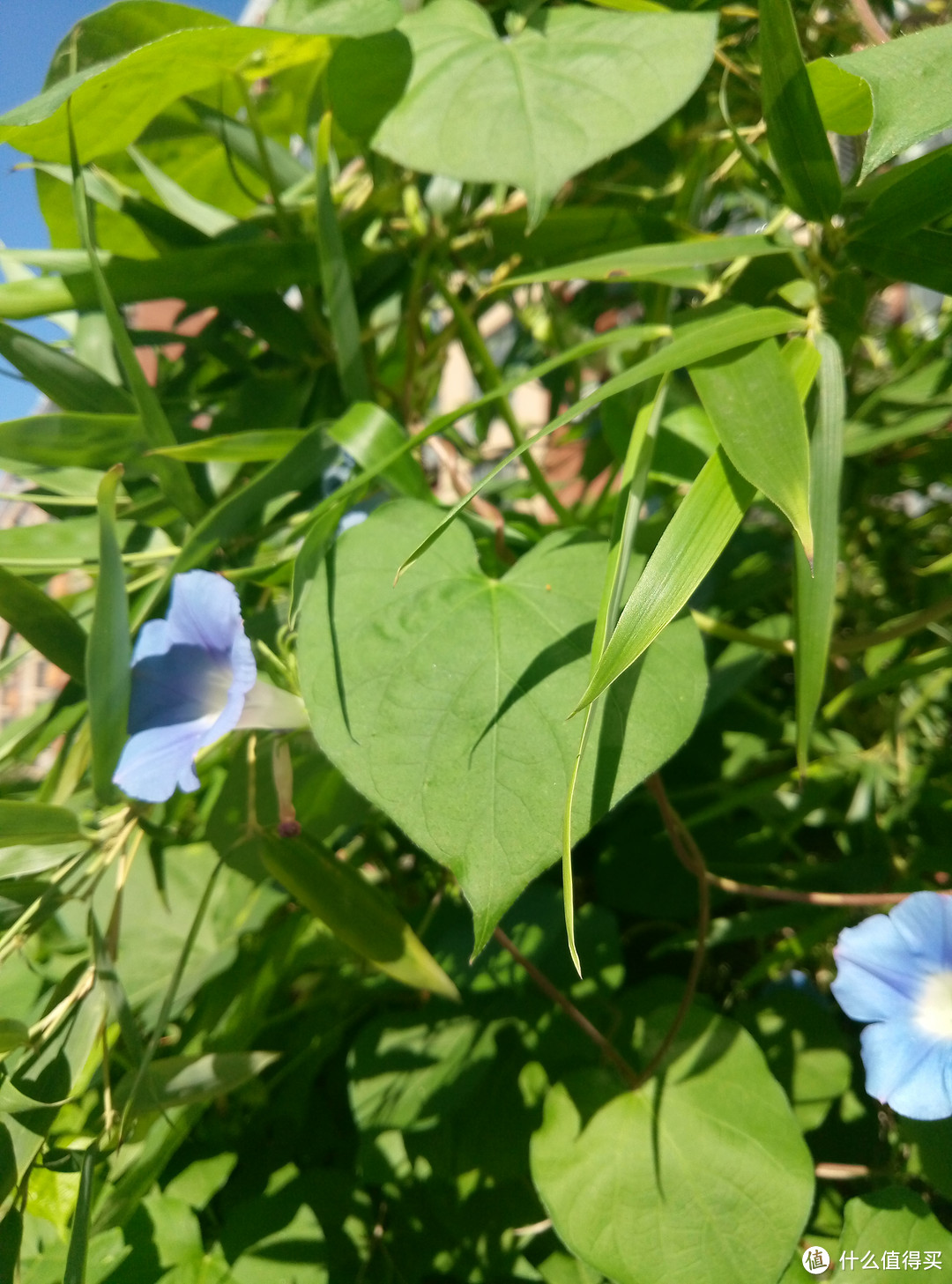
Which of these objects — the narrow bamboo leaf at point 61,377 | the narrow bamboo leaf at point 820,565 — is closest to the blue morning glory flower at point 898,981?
the narrow bamboo leaf at point 820,565

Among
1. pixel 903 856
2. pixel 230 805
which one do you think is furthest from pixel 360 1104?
pixel 903 856

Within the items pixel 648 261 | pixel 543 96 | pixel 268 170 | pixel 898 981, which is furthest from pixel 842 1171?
pixel 268 170

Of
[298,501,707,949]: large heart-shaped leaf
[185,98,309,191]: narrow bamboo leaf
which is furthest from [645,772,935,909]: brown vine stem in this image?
[185,98,309,191]: narrow bamboo leaf

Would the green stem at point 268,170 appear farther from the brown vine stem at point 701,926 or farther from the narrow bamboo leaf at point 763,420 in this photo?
the brown vine stem at point 701,926

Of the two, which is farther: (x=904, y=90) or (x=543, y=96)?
(x=543, y=96)

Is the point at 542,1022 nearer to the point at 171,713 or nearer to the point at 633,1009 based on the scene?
the point at 633,1009

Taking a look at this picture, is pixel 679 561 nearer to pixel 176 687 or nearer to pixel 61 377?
pixel 176 687

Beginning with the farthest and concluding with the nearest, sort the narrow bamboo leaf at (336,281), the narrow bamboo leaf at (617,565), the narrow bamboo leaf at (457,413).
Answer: the narrow bamboo leaf at (336,281)
the narrow bamboo leaf at (457,413)
the narrow bamboo leaf at (617,565)
